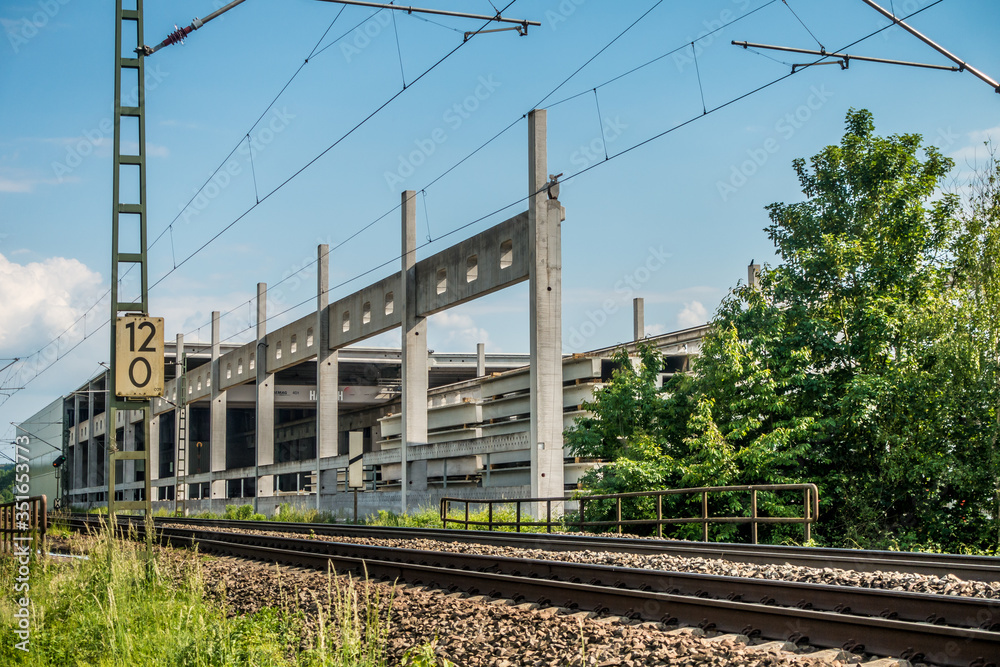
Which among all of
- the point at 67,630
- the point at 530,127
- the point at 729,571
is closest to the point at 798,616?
the point at 729,571

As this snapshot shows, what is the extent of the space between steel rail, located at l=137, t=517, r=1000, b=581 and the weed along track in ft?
1.06

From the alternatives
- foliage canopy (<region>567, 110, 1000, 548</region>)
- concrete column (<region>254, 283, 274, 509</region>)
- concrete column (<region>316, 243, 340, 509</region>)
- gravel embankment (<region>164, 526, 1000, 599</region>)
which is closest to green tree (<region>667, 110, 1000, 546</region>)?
foliage canopy (<region>567, 110, 1000, 548</region>)

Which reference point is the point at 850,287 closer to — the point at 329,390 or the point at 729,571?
the point at 729,571

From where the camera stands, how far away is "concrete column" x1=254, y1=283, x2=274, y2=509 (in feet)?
170

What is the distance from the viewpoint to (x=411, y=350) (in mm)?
36750

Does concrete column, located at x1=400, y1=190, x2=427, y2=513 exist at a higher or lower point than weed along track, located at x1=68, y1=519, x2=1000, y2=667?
higher

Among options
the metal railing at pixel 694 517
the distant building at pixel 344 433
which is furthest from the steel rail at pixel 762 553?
the distant building at pixel 344 433

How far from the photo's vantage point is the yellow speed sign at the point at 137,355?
1172 centimetres

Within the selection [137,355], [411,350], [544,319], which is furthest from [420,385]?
[137,355]

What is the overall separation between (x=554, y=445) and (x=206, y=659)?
20.8m

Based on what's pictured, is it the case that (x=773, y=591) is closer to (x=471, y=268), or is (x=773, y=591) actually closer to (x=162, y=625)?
(x=162, y=625)

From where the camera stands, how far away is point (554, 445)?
28062mm

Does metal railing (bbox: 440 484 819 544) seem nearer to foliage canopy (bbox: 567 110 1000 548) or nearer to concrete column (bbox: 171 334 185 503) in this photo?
foliage canopy (bbox: 567 110 1000 548)

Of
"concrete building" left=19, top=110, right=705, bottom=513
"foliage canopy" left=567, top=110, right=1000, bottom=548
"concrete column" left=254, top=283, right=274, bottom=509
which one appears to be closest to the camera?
"foliage canopy" left=567, top=110, right=1000, bottom=548
